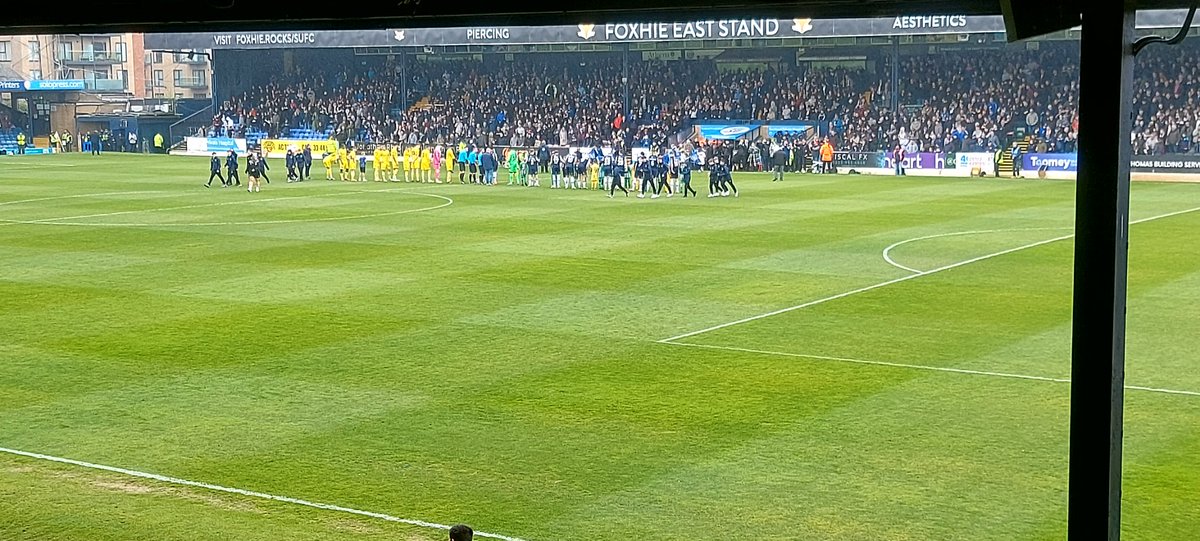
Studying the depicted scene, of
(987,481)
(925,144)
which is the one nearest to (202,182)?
(925,144)

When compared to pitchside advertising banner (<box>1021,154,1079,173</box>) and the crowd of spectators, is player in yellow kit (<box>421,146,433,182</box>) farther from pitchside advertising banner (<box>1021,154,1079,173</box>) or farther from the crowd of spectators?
pitchside advertising banner (<box>1021,154,1079,173</box>)

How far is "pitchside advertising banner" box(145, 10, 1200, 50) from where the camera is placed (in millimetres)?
52500

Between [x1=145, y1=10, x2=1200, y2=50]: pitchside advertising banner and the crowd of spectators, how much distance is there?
9.02ft

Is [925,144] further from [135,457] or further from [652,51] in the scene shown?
[135,457]

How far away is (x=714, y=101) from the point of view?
213 feet

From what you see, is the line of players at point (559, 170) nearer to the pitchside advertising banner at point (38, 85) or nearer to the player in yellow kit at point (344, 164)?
the player in yellow kit at point (344, 164)

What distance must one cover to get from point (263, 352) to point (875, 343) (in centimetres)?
703

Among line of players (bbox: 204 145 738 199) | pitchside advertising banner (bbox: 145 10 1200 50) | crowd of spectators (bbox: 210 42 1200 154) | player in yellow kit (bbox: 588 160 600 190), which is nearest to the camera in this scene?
line of players (bbox: 204 145 738 199)

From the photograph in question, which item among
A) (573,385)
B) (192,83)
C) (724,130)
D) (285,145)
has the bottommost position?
(573,385)

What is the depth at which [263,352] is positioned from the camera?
16344 mm

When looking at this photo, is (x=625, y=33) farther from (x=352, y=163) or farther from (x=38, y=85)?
(x=38, y=85)

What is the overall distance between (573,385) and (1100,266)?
25.9ft

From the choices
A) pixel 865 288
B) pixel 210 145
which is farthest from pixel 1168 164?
pixel 210 145

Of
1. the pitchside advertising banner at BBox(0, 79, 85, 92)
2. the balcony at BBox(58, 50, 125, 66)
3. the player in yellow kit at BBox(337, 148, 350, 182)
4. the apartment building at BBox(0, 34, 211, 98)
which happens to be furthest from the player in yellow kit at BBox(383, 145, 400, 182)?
the balcony at BBox(58, 50, 125, 66)
